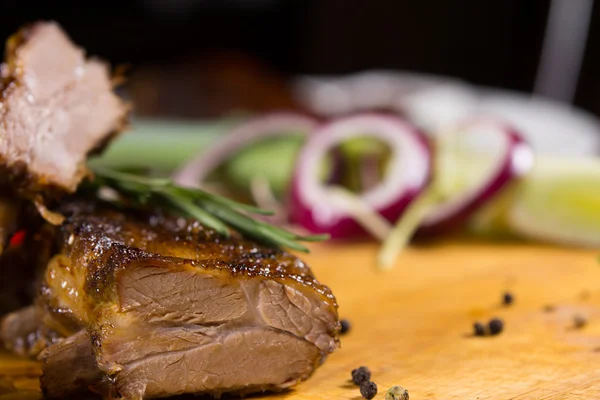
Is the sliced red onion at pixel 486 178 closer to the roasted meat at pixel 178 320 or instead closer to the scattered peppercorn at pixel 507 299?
the scattered peppercorn at pixel 507 299

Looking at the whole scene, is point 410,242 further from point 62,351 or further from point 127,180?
point 62,351

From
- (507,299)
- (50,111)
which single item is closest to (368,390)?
(507,299)

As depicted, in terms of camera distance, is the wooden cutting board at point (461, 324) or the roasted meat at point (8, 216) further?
the roasted meat at point (8, 216)

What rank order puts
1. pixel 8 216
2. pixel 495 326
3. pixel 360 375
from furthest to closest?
pixel 495 326 → pixel 8 216 → pixel 360 375

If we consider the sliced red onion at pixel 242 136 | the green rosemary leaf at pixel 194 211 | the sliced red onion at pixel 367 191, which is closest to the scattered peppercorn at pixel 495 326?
the green rosemary leaf at pixel 194 211

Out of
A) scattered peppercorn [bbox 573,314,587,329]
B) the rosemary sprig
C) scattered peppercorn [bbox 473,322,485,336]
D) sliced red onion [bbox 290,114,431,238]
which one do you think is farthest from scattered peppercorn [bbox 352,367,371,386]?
sliced red onion [bbox 290,114,431,238]

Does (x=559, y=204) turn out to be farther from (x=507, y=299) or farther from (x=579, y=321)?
(x=579, y=321)
